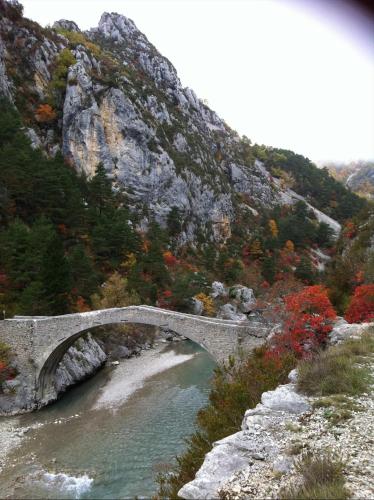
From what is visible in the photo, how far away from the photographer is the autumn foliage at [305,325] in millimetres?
14424

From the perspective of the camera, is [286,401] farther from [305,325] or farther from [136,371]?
[136,371]

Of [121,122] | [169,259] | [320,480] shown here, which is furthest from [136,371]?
[121,122]

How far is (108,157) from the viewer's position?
5794 cm

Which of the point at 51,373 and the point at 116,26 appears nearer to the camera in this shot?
the point at 51,373

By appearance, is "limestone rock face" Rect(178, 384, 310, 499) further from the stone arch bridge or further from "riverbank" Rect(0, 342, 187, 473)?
"riverbank" Rect(0, 342, 187, 473)

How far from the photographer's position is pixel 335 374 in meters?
9.09

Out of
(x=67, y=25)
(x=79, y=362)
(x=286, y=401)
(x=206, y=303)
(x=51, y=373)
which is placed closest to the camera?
(x=286, y=401)

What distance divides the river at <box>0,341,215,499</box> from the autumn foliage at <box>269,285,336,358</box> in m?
5.94

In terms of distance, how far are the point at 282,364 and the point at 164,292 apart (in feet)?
106

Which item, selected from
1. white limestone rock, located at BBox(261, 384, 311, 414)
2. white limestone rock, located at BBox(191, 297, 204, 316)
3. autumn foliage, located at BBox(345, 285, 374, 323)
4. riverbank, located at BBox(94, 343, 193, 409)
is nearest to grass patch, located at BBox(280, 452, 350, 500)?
white limestone rock, located at BBox(261, 384, 311, 414)

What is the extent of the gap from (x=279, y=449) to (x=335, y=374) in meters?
3.36

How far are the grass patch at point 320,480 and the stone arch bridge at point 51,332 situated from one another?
47.3 ft

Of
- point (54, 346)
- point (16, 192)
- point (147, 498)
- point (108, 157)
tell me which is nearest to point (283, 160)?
point (108, 157)

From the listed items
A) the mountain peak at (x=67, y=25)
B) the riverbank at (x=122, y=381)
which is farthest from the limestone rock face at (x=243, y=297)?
the mountain peak at (x=67, y=25)
